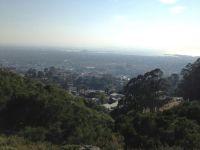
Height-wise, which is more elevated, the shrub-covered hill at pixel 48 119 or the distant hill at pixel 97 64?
the shrub-covered hill at pixel 48 119

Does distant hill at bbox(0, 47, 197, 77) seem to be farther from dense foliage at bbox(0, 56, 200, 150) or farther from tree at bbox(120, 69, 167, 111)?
dense foliage at bbox(0, 56, 200, 150)

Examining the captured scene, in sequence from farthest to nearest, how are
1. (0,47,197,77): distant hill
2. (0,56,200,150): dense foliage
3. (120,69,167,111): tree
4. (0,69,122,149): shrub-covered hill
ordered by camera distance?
(0,47,197,77): distant hill → (120,69,167,111): tree → (0,69,122,149): shrub-covered hill → (0,56,200,150): dense foliage

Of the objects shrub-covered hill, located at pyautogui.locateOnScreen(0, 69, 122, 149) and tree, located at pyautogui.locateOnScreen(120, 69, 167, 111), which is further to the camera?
tree, located at pyautogui.locateOnScreen(120, 69, 167, 111)

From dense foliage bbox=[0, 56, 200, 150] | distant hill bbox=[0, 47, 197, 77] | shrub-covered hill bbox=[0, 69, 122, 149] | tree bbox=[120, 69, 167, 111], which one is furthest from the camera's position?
distant hill bbox=[0, 47, 197, 77]

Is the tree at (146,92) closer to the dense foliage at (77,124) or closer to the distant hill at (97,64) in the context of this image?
the dense foliage at (77,124)

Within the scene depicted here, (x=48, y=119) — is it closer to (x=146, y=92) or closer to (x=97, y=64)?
(x=146, y=92)

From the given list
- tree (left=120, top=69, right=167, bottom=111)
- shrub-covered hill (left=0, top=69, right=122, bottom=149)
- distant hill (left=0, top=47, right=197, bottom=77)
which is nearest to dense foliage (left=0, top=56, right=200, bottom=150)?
shrub-covered hill (left=0, top=69, right=122, bottom=149)

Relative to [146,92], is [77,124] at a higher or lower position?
higher

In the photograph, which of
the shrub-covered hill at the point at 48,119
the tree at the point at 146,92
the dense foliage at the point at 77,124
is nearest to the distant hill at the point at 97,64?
the tree at the point at 146,92

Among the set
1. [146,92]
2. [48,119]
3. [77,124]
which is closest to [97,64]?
[146,92]
